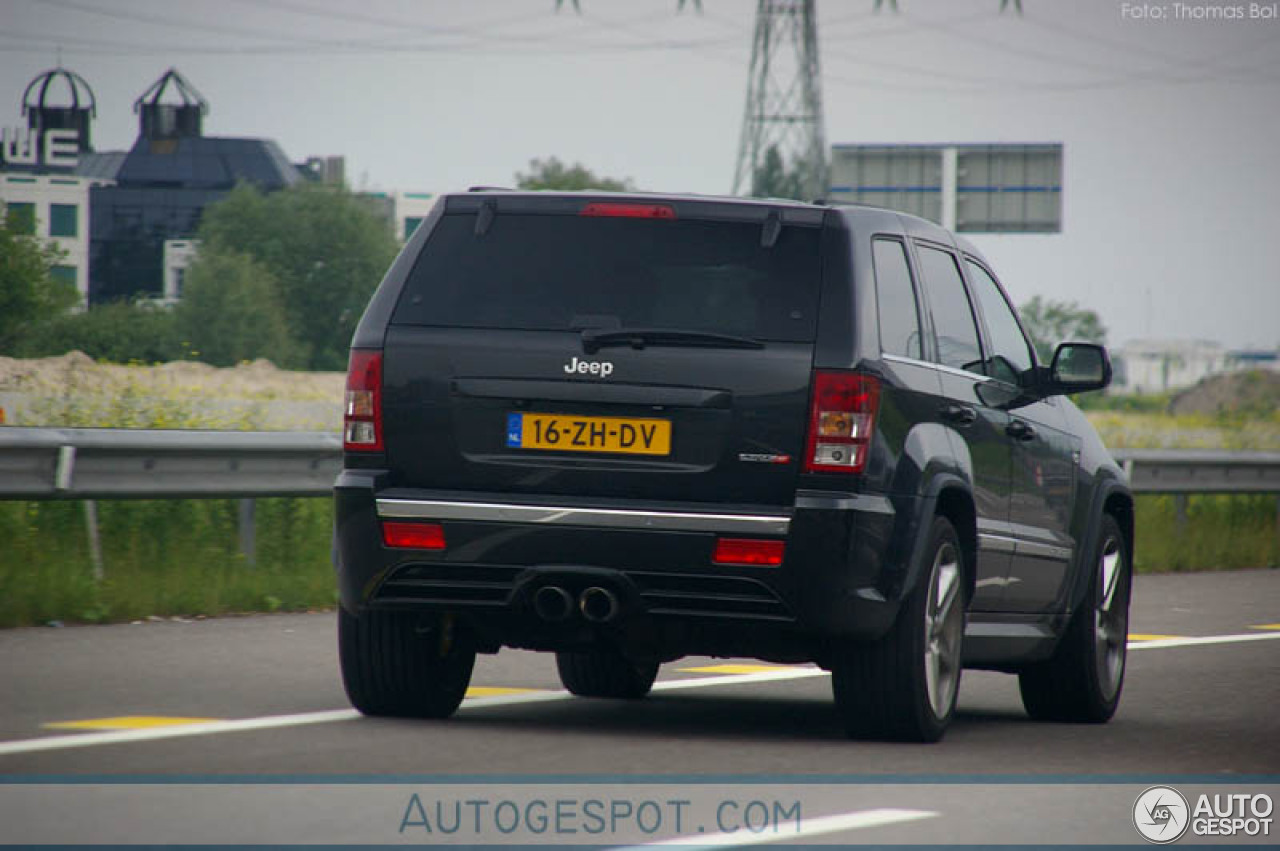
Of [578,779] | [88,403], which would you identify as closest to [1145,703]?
[578,779]

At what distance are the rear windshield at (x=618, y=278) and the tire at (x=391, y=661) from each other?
1098 mm

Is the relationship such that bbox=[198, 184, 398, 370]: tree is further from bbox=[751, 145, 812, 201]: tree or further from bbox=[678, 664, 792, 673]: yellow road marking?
bbox=[678, 664, 792, 673]: yellow road marking

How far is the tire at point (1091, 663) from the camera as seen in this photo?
9.65 metres

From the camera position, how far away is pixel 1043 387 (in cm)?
954

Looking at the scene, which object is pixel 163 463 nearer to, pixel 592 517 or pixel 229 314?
pixel 592 517

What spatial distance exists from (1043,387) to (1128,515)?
1.49 meters

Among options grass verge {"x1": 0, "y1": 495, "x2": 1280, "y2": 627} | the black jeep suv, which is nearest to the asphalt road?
the black jeep suv

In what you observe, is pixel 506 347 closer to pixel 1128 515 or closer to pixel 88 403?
pixel 1128 515

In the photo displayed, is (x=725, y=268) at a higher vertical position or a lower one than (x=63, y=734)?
higher

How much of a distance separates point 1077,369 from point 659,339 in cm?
254

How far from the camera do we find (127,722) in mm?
7941

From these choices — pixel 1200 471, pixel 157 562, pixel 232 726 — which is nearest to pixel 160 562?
pixel 157 562

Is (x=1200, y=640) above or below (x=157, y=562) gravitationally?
below

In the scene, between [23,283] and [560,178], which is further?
[560,178]
